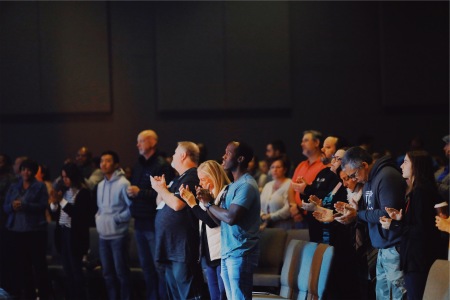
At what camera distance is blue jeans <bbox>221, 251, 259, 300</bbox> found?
16.4ft

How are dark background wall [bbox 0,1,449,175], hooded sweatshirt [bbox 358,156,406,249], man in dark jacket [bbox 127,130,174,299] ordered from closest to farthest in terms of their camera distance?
hooded sweatshirt [bbox 358,156,406,249] < man in dark jacket [bbox 127,130,174,299] < dark background wall [bbox 0,1,449,175]

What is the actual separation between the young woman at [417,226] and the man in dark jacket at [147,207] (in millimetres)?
2874

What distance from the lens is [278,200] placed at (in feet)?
26.6

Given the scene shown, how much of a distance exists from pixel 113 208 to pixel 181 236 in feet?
5.53

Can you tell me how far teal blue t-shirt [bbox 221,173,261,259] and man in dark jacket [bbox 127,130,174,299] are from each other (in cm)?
239

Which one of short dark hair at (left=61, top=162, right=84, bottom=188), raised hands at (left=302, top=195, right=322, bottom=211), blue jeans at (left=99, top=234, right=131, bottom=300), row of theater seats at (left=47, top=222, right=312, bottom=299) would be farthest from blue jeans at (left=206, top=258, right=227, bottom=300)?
short dark hair at (left=61, top=162, right=84, bottom=188)

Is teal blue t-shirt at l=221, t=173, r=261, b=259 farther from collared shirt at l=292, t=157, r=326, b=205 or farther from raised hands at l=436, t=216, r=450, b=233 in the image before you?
collared shirt at l=292, t=157, r=326, b=205

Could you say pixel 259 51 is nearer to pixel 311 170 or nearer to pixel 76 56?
pixel 76 56

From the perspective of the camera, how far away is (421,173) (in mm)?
5164

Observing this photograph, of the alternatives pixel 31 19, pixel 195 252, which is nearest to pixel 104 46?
pixel 31 19

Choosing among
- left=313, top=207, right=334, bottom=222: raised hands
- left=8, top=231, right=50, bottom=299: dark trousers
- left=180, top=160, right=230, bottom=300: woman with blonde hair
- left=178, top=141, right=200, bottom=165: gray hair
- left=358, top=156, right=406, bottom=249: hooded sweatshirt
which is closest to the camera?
left=358, top=156, right=406, bottom=249: hooded sweatshirt

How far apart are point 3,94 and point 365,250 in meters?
7.19

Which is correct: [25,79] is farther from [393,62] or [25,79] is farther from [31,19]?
[393,62]

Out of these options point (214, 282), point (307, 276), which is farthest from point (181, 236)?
point (307, 276)
